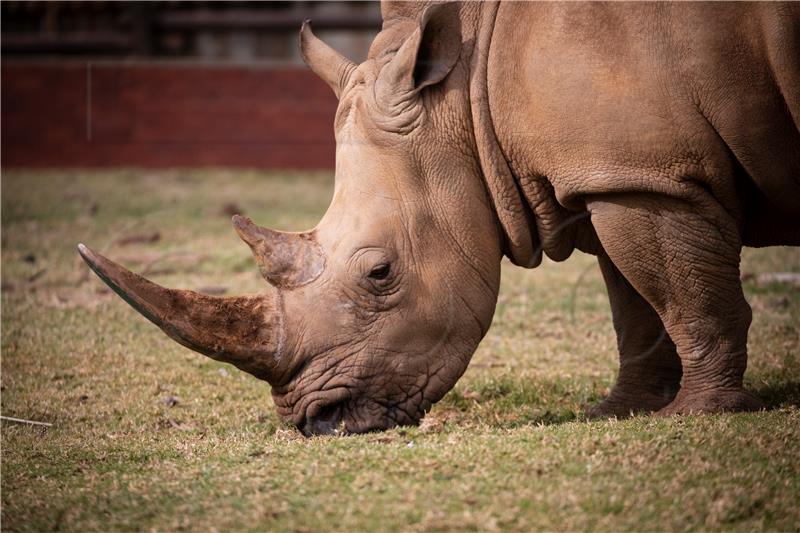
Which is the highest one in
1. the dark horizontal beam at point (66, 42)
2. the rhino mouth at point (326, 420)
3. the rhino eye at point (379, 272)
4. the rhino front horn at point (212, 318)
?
the rhino eye at point (379, 272)

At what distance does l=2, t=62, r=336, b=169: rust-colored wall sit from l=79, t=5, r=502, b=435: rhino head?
934cm

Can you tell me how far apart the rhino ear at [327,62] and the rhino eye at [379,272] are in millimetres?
931

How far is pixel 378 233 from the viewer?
5016mm

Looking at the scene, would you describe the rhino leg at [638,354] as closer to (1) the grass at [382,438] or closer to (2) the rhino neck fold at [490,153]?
(1) the grass at [382,438]

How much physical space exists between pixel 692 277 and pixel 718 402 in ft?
1.90

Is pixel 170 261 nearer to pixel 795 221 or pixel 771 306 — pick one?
pixel 771 306

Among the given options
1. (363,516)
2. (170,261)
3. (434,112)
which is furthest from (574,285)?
(363,516)

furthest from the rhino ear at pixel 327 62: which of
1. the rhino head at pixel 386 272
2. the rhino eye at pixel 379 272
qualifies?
the rhino eye at pixel 379 272

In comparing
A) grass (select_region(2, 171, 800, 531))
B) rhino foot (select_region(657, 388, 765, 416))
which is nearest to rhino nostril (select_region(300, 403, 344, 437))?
grass (select_region(2, 171, 800, 531))

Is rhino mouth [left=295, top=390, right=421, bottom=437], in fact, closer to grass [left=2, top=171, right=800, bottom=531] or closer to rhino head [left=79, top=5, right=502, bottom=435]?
rhino head [left=79, top=5, right=502, bottom=435]

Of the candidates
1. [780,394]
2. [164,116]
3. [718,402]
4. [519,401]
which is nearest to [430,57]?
[519,401]

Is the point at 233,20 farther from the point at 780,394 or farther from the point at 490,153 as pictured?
the point at 780,394

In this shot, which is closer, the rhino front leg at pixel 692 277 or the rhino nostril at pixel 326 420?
the rhino front leg at pixel 692 277

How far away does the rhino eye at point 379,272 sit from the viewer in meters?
4.98
